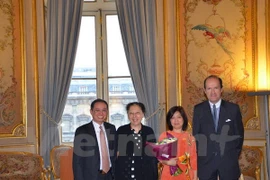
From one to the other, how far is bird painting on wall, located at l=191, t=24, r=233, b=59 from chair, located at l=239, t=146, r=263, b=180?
1.15 m

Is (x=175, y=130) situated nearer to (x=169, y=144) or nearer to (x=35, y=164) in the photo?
(x=169, y=144)

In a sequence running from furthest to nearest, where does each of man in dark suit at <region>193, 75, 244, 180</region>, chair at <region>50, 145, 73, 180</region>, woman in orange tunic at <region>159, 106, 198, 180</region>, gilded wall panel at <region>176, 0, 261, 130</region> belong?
gilded wall panel at <region>176, 0, 261, 130</region>, chair at <region>50, 145, 73, 180</region>, woman in orange tunic at <region>159, 106, 198, 180</region>, man in dark suit at <region>193, 75, 244, 180</region>

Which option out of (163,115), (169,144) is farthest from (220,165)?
(163,115)

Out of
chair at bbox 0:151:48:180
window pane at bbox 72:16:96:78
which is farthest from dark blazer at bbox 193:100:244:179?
window pane at bbox 72:16:96:78

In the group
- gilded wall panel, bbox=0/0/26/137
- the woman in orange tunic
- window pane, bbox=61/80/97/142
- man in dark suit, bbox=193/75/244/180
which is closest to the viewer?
man in dark suit, bbox=193/75/244/180

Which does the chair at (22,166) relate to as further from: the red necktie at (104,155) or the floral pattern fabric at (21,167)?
the red necktie at (104,155)

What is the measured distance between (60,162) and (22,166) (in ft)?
1.41

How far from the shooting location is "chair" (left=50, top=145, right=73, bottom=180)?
4.99 metres

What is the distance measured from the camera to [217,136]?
3.34 meters

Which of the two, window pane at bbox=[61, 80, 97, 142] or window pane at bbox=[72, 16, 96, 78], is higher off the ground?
window pane at bbox=[72, 16, 96, 78]

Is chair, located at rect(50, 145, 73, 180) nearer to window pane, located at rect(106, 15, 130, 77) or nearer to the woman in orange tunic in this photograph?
window pane, located at rect(106, 15, 130, 77)

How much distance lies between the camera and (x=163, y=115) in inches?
211

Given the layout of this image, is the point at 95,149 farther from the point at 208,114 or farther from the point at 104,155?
the point at 208,114

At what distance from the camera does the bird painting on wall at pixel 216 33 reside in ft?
17.7
